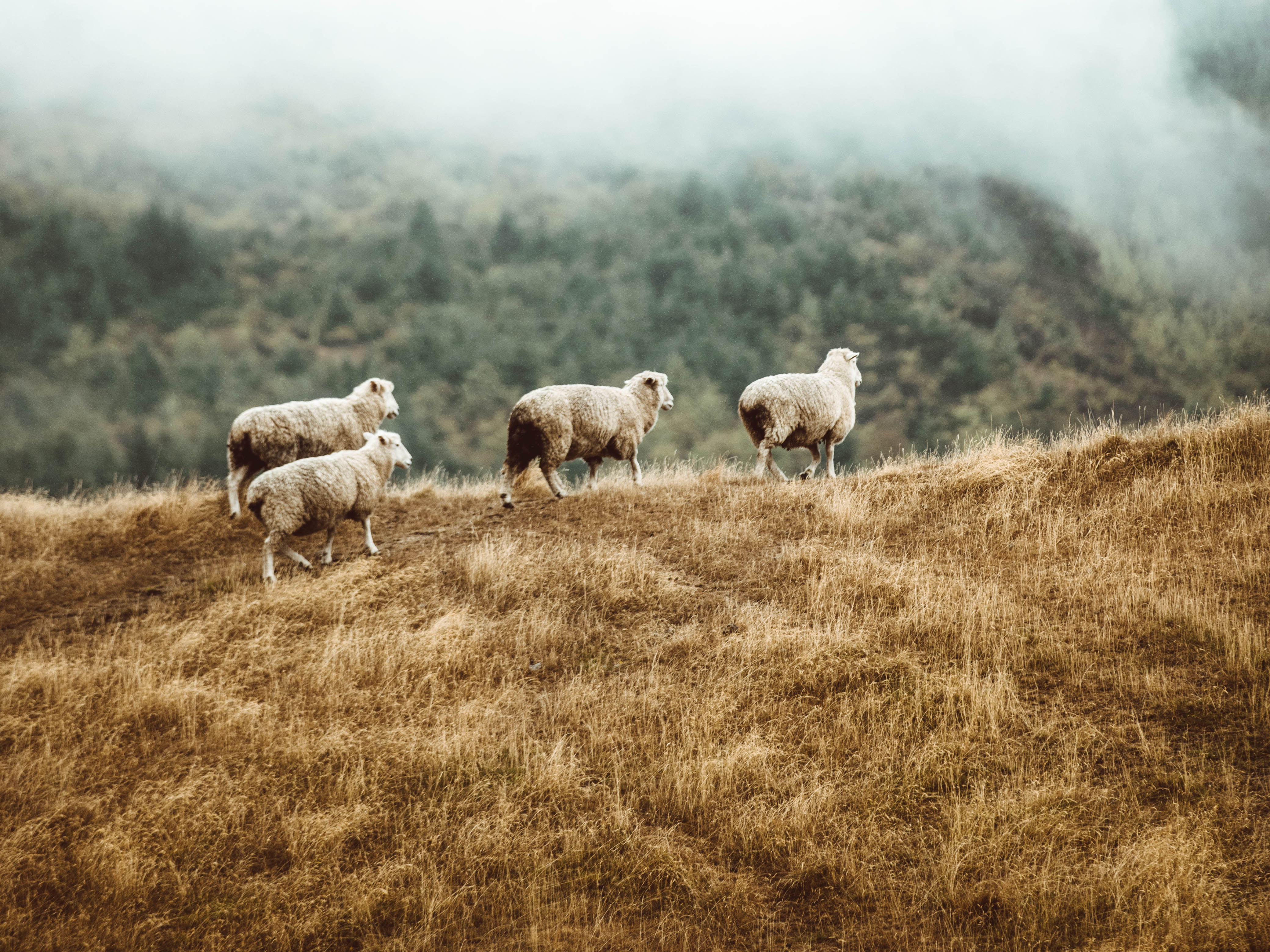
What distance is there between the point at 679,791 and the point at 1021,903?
2.25 m

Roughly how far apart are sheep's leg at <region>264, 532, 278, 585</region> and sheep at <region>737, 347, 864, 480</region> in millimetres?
7928

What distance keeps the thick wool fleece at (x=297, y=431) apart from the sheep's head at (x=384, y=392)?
4.6 inches

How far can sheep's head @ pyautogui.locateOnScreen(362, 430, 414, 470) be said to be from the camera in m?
11.6

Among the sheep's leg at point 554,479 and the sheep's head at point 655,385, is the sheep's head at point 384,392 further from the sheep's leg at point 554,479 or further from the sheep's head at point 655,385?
the sheep's head at point 655,385

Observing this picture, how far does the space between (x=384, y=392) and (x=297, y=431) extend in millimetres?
1915

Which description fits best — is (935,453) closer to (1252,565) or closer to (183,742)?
(1252,565)

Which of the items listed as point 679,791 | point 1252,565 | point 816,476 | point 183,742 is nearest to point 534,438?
point 816,476

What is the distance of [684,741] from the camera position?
606 centimetres

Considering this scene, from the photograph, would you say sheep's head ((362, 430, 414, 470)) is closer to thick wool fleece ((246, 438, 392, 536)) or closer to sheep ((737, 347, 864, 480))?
thick wool fleece ((246, 438, 392, 536))

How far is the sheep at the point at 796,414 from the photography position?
1373cm

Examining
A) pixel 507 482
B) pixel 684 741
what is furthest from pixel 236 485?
pixel 684 741

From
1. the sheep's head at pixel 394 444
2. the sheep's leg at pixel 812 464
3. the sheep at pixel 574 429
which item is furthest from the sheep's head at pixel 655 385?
the sheep's head at pixel 394 444

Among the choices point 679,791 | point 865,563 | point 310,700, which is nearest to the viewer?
point 679,791

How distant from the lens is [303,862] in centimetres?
512
